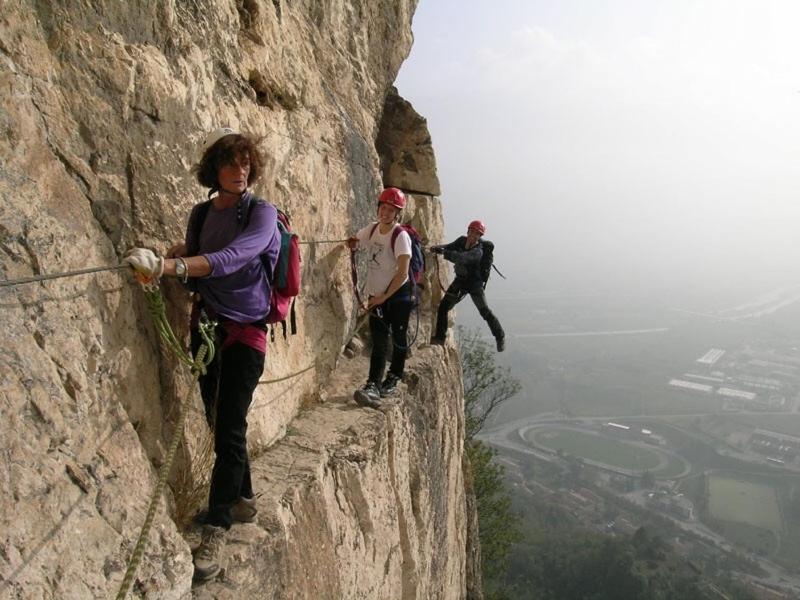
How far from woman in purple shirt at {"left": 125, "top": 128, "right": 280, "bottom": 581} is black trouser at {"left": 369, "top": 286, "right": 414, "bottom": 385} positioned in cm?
259

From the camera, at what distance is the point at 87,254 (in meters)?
3.13

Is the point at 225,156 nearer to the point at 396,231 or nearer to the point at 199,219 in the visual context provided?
the point at 199,219

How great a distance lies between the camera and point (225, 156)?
3361 mm

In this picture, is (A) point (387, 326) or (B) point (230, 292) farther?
(A) point (387, 326)

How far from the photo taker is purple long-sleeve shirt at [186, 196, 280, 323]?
3.43m

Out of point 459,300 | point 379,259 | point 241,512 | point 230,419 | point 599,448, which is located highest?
point 379,259

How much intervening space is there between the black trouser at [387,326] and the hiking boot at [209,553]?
2.86m

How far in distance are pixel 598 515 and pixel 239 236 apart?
2392 inches

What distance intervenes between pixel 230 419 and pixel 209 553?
0.82 m

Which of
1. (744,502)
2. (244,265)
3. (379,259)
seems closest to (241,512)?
(244,265)

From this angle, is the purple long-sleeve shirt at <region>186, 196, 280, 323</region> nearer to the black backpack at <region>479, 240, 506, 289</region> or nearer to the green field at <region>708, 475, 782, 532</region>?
the black backpack at <region>479, 240, 506, 289</region>

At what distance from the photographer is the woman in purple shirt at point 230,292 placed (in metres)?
3.39

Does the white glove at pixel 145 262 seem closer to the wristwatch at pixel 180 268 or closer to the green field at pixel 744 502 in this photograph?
the wristwatch at pixel 180 268

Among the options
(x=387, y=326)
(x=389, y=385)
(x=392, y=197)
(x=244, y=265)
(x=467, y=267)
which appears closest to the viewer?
(x=244, y=265)
